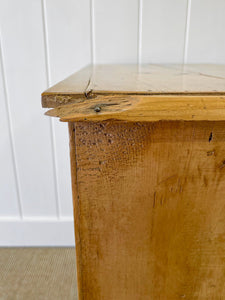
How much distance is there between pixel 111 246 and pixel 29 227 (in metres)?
0.89

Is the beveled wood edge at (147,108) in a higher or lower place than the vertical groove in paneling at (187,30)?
lower

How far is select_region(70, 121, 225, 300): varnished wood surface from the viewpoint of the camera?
0.37 metres

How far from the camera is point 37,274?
105cm

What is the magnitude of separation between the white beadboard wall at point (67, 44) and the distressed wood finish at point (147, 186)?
2.08ft

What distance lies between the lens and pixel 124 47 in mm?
974

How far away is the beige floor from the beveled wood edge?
2.74 feet

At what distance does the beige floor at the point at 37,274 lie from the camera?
964 millimetres

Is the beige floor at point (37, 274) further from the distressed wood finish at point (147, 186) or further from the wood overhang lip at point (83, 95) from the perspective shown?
the wood overhang lip at point (83, 95)

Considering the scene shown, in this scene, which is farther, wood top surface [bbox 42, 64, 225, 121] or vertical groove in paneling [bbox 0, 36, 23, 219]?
vertical groove in paneling [bbox 0, 36, 23, 219]

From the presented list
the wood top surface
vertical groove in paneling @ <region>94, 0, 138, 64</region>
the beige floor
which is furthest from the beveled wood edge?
the beige floor

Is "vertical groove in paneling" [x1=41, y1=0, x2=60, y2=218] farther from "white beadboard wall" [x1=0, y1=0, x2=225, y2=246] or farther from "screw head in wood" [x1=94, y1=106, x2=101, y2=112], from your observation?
"screw head in wood" [x1=94, y1=106, x2=101, y2=112]

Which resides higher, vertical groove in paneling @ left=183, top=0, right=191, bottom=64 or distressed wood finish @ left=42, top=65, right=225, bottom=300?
vertical groove in paneling @ left=183, top=0, right=191, bottom=64

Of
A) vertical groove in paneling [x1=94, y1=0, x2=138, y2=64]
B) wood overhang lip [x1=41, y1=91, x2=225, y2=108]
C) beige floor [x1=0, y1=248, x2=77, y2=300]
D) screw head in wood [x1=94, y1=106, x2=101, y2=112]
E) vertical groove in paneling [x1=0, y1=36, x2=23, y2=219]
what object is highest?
vertical groove in paneling [x1=94, y1=0, x2=138, y2=64]

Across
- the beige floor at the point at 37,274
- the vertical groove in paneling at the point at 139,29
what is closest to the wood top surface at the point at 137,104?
the vertical groove in paneling at the point at 139,29
